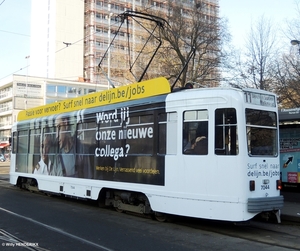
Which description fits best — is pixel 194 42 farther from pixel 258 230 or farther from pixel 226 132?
pixel 258 230

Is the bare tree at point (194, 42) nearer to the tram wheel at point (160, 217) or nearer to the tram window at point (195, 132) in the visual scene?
the tram wheel at point (160, 217)

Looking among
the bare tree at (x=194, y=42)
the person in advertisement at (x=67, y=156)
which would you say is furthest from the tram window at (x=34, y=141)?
the bare tree at (x=194, y=42)

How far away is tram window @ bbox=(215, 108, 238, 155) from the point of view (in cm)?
852

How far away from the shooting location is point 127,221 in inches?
394

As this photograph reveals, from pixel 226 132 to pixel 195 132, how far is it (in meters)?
0.73

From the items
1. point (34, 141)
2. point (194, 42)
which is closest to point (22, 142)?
point (34, 141)

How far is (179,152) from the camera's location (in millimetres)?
9219

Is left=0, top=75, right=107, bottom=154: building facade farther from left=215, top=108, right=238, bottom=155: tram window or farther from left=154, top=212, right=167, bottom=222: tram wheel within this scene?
left=215, top=108, right=238, bottom=155: tram window

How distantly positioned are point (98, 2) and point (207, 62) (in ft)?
169

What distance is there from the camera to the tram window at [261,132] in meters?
8.70

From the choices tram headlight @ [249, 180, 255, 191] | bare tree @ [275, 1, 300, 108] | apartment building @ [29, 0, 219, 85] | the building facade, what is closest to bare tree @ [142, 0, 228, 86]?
bare tree @ [275, 1, 300, 108]

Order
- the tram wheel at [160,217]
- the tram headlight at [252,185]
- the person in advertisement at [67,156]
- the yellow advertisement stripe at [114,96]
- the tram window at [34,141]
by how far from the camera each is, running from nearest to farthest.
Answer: the tram headlight at [252,185]
the tram wheel at [160,217]
the yellow advertisement stripe at [114,96]
the person in advertisement at [67,156]
the tram window at [34,141]

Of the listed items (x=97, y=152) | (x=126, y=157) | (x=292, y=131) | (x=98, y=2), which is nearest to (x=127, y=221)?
(x=126, y=157)

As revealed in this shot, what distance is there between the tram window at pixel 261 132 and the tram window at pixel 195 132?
0.91 m
